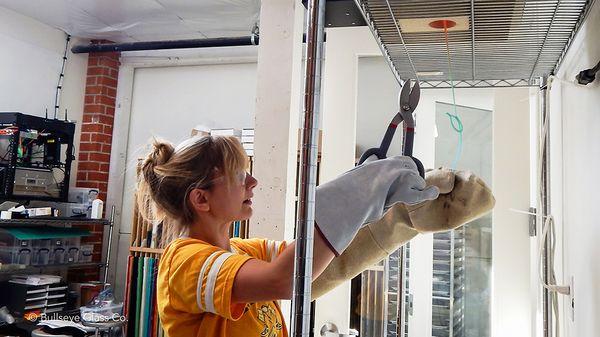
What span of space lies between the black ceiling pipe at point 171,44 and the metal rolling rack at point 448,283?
1786 millimetres

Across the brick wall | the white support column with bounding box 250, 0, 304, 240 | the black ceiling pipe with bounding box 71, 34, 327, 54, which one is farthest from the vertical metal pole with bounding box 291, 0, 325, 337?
the brick wall

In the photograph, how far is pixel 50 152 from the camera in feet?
10.2

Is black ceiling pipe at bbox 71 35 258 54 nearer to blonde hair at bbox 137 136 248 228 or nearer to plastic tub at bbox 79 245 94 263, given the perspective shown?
plastic tub at bbox 79 245 94 263

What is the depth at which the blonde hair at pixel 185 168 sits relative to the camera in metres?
0.87

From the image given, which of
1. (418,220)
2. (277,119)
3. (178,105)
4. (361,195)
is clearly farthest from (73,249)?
(361,195)

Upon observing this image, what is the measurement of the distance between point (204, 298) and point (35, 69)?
343 cm

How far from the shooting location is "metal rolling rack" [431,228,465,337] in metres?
2.38

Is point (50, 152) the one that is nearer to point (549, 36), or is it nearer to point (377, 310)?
point (377, 310)

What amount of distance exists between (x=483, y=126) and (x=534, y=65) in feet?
4.31

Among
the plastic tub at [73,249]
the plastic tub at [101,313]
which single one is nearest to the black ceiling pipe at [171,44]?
the plastic tub at [73,249]

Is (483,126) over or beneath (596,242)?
over

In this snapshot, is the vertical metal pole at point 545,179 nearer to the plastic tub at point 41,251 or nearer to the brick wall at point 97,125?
the plastic tub at point 41,251

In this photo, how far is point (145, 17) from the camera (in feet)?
10.6

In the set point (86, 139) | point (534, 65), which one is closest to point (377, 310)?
point (534, 65)
